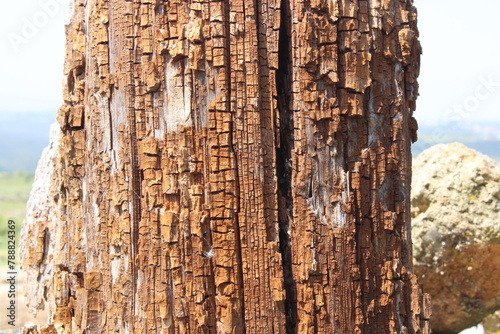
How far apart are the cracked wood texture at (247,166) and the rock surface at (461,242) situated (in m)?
3.74

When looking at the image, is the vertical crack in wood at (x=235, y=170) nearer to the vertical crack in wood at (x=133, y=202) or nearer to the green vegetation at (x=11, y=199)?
the vertical crack in wood at (x=133, y=202)

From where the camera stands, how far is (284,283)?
2285mm

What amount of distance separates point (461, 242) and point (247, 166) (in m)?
4.44

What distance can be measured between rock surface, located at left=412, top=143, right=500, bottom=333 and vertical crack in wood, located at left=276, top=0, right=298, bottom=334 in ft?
13.3

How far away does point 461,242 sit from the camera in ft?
19.3

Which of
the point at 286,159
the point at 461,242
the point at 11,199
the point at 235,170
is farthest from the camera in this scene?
the point at 11,199

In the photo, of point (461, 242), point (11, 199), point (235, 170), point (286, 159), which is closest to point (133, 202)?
point (235, 170)

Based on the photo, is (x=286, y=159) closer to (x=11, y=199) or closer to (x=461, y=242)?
(x=461, y=242)

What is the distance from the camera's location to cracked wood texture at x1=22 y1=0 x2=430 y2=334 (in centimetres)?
221

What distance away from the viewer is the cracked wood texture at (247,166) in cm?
221

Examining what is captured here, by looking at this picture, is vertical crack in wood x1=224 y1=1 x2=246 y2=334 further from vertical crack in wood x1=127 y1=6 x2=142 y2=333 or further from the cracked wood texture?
vertical crack in wood x1=127 y1=6 x2=142 y2=333

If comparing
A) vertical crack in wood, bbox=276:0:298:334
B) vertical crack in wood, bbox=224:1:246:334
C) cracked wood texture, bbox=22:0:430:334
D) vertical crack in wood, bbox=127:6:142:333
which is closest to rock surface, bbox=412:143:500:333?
cracked wood texture, bbox=22:0:430:334

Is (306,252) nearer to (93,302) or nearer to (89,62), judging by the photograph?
(93,302)

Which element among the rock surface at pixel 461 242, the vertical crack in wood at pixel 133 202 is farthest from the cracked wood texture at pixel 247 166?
the rock surface at pixel 461 242
